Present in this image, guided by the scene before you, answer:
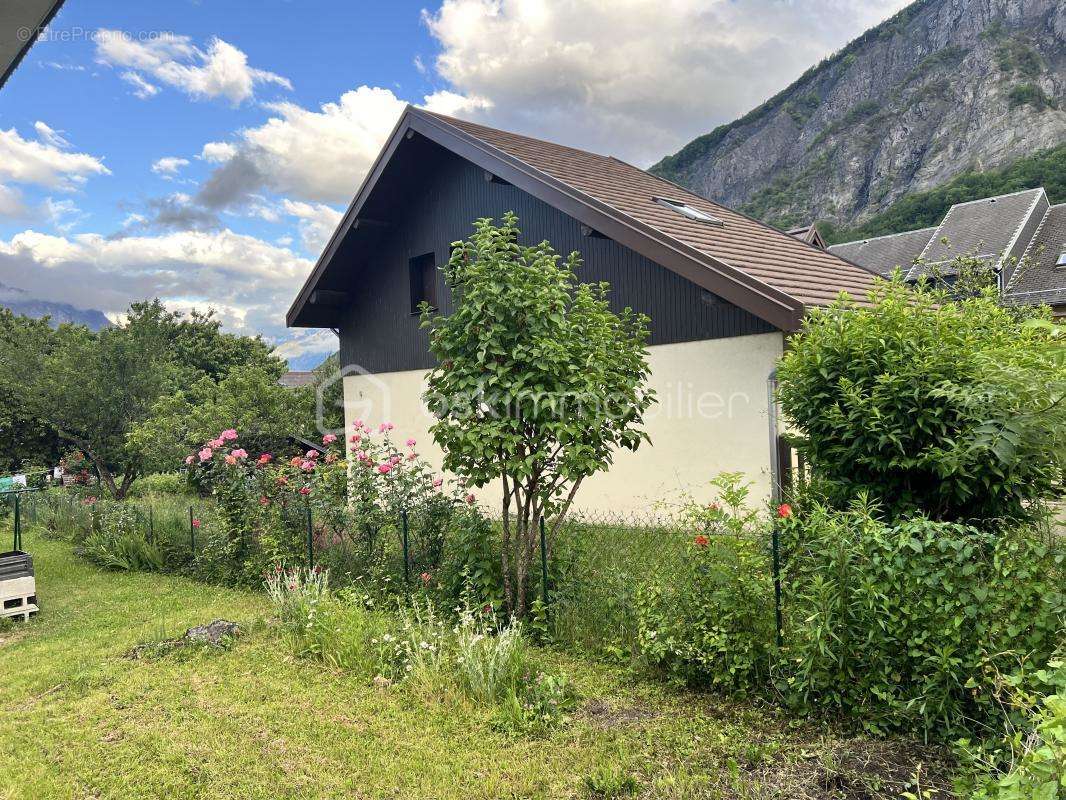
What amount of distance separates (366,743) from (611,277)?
801 cm

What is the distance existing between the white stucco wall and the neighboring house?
23.7 meters

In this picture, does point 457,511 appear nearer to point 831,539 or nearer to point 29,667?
point 831,539

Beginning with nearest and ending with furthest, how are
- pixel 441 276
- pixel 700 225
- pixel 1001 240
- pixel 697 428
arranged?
1. pixel 697 428
2. pixel 700 225
3. pixel 441 276
4. pixel 1001 240

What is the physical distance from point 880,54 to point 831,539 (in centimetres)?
9222

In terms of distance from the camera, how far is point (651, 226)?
915 centimetres

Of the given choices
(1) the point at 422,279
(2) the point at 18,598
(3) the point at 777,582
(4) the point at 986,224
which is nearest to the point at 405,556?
(3) the point at 777,582

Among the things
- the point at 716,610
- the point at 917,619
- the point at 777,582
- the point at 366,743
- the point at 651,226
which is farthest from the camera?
the point at 651,226

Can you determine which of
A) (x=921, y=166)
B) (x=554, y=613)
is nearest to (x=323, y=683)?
(x=554, y=613)

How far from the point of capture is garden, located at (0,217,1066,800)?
352cm

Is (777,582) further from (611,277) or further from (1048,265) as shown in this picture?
(1048,265)

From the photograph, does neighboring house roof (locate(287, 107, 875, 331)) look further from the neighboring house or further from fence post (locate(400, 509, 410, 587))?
the neighboring house

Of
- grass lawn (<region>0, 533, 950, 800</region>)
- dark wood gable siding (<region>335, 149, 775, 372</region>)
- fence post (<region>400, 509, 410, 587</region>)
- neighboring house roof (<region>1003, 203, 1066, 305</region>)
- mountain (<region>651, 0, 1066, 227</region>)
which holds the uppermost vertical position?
mountain (<region>651, 0, 1066, 227</region>)

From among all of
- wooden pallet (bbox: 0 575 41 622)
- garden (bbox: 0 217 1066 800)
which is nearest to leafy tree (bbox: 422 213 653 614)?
garden (bbox: 0 217 1066 800)

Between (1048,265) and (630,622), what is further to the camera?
(1048,265)
